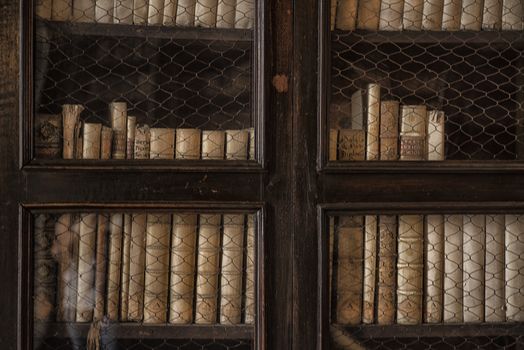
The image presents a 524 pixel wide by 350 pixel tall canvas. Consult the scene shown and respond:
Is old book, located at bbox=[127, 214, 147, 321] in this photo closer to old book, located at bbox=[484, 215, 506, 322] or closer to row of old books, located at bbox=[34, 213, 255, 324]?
row of old books, located at bbox=[34, 213, 255, 324]

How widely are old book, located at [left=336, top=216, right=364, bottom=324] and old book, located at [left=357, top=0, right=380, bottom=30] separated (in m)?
0.39

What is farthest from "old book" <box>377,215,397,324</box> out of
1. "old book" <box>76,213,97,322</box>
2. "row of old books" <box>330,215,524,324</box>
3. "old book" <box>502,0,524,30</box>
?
"old book" <box>76,213,97,322</box>

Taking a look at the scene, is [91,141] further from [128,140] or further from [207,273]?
[207,273]

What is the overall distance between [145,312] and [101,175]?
0.93 ft

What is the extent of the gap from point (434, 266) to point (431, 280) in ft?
0.10

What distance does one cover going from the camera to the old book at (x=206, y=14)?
4.11 feet

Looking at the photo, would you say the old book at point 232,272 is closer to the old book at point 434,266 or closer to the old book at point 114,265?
the old book at point 114,265

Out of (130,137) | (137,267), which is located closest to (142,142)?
(130,137)

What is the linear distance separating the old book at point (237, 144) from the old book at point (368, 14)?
0.33m

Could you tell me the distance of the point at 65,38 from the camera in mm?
1221

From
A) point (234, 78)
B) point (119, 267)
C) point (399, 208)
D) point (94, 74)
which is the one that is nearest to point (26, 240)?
point (119, 267)

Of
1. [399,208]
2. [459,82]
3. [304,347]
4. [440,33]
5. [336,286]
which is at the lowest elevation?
[304,347]

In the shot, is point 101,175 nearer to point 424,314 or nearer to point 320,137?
point 320,137

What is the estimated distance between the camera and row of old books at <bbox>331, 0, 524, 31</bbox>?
127cm
